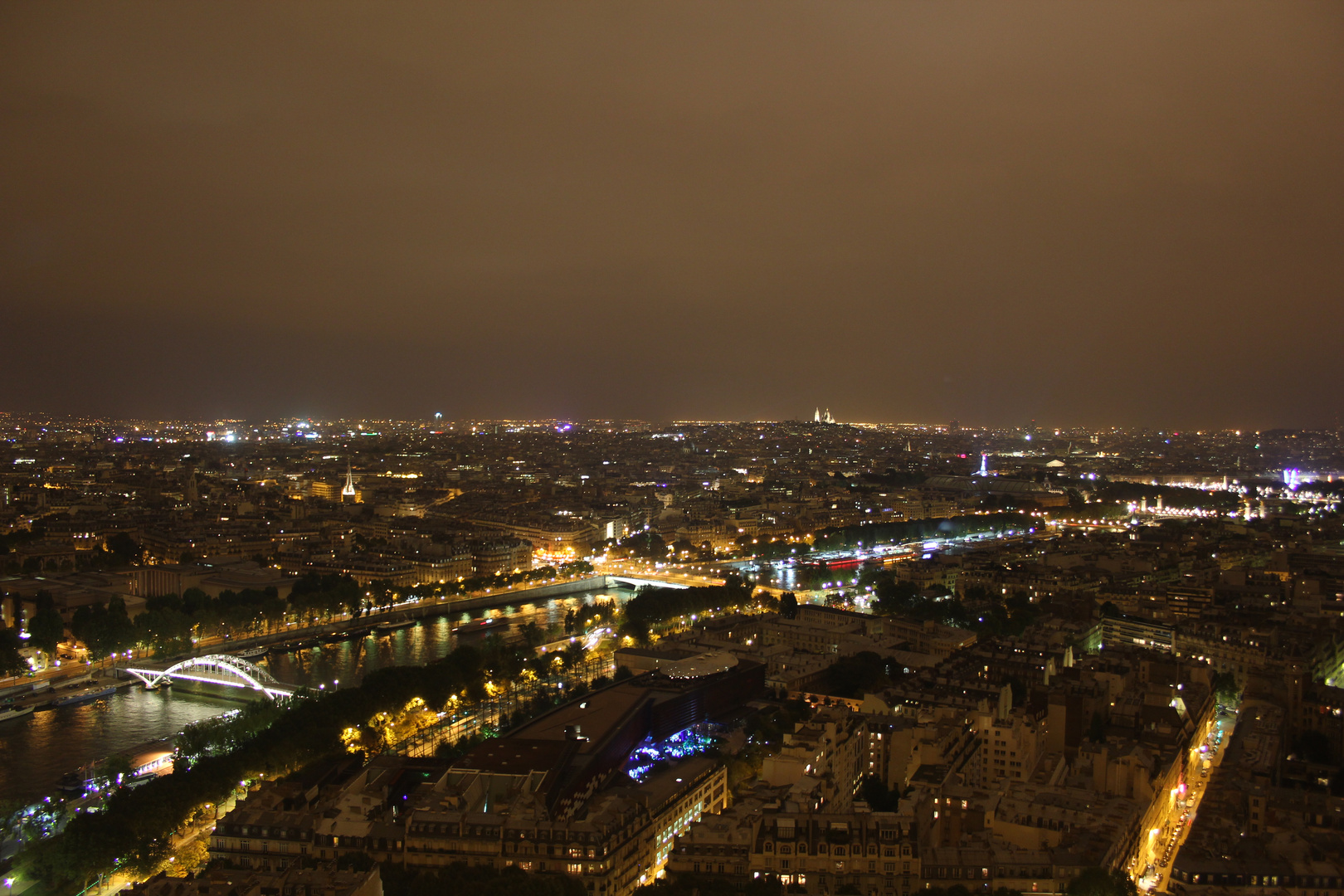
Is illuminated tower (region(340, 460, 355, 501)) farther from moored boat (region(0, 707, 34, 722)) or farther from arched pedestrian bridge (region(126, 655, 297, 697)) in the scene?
moored boat (region(0, 707, 34, 722))

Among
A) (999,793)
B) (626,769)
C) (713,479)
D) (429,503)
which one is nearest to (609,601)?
(626,769)

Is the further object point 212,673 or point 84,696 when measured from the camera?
point 212,673

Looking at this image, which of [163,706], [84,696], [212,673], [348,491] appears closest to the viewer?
[163,706]

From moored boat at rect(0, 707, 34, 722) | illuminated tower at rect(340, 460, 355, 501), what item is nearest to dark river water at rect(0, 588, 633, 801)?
moored boat at rect(0, 707, 34, 722)

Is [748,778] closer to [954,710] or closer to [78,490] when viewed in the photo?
Answer: [954,710]

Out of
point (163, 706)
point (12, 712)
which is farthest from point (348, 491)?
point (12, 712)

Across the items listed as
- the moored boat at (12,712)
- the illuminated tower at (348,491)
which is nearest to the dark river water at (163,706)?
the moored boat at (12,712)

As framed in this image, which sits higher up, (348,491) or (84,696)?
(348,491)

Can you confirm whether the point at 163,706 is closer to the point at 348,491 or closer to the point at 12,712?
the point at 12,712
